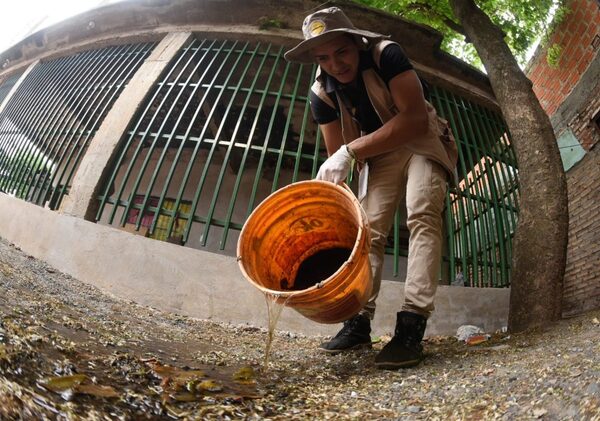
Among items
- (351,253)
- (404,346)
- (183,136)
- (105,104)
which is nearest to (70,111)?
(105,104)

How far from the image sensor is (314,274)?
7.75 ft

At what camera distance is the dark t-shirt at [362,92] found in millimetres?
2139

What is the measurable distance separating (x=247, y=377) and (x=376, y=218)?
1.25 m

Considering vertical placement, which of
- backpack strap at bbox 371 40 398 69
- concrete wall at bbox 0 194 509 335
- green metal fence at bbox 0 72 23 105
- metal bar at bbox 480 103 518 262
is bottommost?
concrete wall at bbox 0 194 509 335

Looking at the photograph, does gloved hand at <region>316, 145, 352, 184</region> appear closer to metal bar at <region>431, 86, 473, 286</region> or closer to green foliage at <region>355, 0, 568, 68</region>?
metal bar at <region>431, 86, 473, 286</region>

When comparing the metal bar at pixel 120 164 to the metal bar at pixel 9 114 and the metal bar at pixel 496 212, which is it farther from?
the metal bar at pixel 496 212

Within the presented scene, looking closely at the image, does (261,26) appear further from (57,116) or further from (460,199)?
(460,199)

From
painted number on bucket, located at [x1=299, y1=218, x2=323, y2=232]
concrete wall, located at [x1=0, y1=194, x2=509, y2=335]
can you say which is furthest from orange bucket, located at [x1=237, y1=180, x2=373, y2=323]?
concrete wall, located at [x1=0, y1=194, x2=509, y2=335]

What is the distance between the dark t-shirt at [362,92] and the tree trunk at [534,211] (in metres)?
1.50

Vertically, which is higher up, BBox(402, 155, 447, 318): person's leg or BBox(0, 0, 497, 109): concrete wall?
BBox(0, 0, 497, 109): concrete wall

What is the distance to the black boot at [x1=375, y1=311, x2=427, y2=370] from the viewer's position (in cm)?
192

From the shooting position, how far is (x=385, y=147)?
2.23 m

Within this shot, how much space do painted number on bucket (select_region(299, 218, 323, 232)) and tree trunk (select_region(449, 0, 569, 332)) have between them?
5.33 feet

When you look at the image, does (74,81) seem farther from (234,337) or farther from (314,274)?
(314,274)
